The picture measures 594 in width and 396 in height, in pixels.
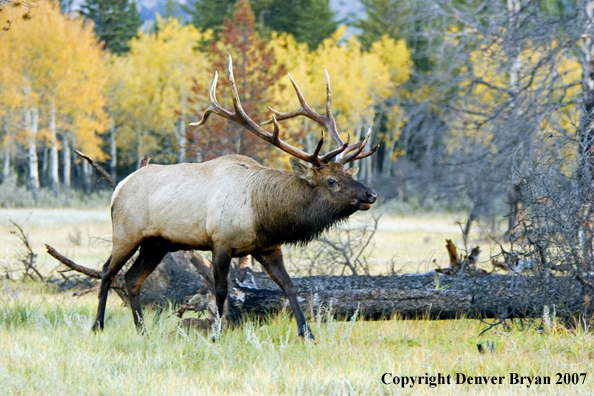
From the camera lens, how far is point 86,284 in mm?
8789

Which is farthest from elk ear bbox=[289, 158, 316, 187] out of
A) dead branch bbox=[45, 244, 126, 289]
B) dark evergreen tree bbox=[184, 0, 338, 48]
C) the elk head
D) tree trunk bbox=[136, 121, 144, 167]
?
dark evergreen tree bbox=[184, 0, 338, 48]

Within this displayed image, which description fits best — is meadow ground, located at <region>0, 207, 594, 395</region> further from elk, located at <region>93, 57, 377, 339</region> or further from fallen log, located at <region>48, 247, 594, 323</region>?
elk, located at <region>93, 57, 377, 339</region>

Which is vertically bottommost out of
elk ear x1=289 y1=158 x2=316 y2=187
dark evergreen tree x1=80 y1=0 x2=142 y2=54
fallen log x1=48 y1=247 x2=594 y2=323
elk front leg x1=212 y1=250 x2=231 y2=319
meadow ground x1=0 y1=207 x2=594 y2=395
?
meadow ground x1=0 y1=207 x2=594 y2=395

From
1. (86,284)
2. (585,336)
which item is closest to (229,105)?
(86,284)

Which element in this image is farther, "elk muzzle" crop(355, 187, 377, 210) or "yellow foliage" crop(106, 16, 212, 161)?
"yellow foliage" crop(106, 16, 212, 161)

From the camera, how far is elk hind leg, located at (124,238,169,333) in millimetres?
6535

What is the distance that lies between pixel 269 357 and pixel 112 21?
141 feet

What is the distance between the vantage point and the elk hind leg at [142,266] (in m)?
6.54

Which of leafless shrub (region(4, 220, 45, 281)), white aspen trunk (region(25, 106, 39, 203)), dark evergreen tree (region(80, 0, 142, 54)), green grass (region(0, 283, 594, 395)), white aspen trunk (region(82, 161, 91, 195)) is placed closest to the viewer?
green grass (region(0, 283, 594, 395))

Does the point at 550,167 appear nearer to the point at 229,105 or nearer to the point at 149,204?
the point at 149,204

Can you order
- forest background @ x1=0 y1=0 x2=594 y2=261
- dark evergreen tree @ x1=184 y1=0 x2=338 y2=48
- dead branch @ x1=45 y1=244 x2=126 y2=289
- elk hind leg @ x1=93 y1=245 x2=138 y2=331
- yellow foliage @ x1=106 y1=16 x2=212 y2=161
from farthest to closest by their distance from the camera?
dark evergreen tree @ x1=184 y1=0 x2=338 y2=48 → yellow foliage @ x1=106 y1=16 x2=212 y2=161 → forest background @ x1=0 y1=0 x2=594 y2=261 → dead branch @ x1=45 y1=244 x2=126 y2=289 → elk hind leg @ x1=93 y1=245 x2=138 y2=331

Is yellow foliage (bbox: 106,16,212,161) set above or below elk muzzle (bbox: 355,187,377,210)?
above

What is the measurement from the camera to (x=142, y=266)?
660 centimetres

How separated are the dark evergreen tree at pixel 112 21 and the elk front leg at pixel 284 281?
132ft
